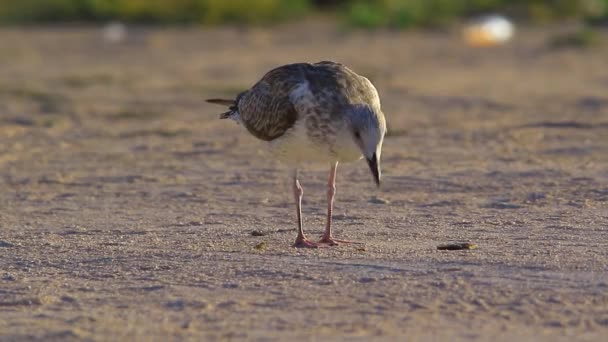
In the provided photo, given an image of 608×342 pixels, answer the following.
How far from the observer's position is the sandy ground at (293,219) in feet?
20.1

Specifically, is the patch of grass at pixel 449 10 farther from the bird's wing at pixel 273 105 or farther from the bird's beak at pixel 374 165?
the bird's beak at pixel 374 165

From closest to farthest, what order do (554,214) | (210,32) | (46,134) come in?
(554,214), (46,134), (210,32)

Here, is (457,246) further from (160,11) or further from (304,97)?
(160,11)

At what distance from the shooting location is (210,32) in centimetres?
2389

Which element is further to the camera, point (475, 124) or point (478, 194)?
point (475, 124)

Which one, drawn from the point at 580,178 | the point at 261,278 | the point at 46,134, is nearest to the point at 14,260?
the point at 261,278

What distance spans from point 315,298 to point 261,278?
0.51 metres

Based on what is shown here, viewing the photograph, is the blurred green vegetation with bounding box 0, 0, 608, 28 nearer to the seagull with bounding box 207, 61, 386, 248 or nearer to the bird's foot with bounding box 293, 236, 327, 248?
the seagull with bounding box 207, 61, 386, 248

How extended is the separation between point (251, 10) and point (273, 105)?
1776cm

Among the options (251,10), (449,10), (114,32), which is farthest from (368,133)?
(251,10)

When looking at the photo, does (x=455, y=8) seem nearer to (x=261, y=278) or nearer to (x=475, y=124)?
(x=475, y=124)

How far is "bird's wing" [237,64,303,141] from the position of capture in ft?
25.1

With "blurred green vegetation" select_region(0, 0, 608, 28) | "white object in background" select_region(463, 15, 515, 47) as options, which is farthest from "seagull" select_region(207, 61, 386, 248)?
"blurred green vegetation" select_region(0, 0, 608, 28)

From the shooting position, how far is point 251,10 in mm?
25312
